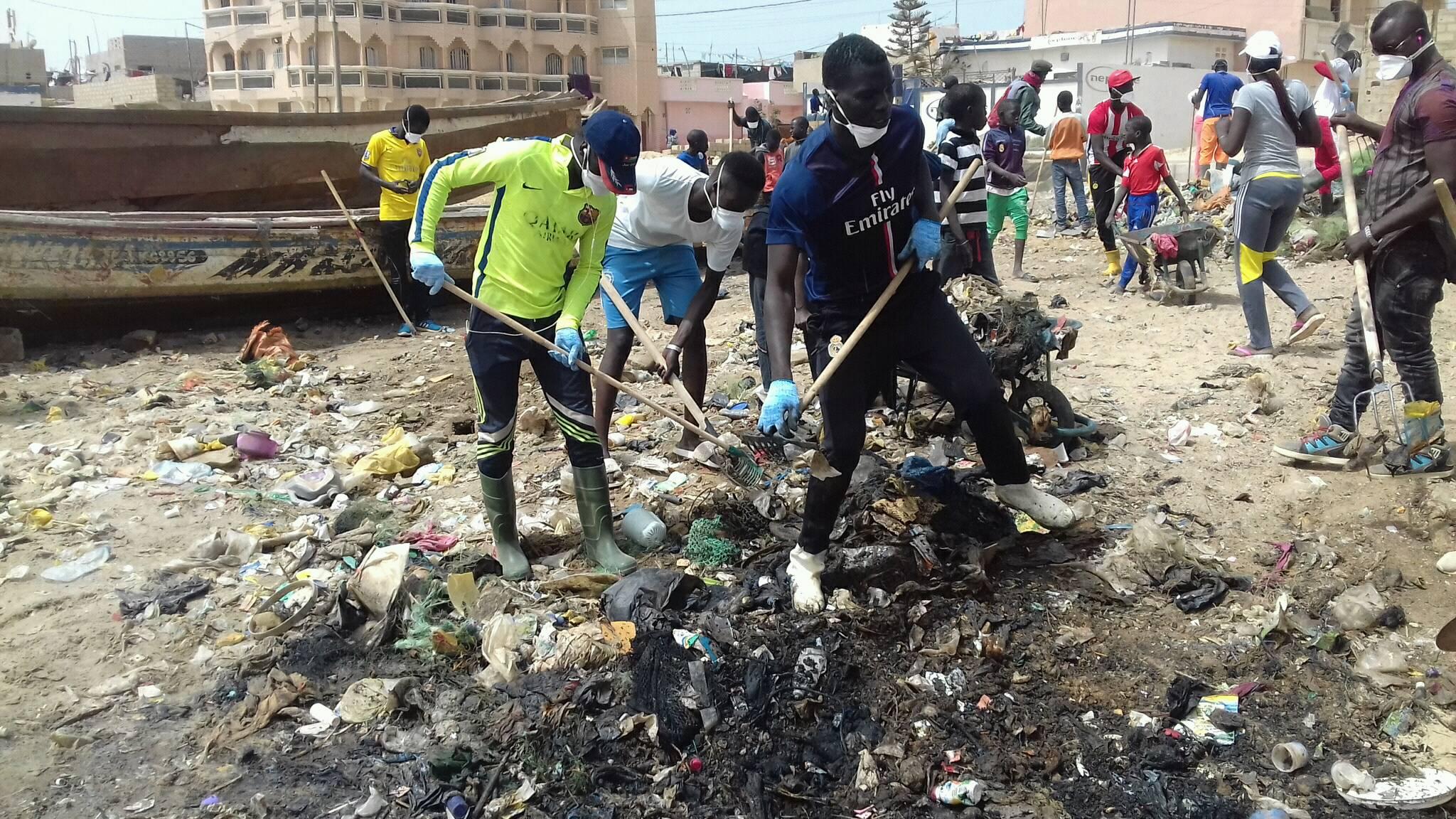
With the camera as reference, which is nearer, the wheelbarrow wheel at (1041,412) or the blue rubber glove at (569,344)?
the blue rubber glove at (569,344)

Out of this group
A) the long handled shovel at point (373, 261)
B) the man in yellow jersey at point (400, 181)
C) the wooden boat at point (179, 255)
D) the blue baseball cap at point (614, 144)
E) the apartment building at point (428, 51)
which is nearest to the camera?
the blue baseball cap at point (614, 144)

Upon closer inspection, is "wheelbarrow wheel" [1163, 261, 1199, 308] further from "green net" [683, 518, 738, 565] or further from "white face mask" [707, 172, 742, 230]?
"green net" [683, 518, 738, 565]

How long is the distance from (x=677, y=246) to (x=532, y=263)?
1374mm

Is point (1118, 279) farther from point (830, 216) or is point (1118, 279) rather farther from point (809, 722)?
point (809, 722)

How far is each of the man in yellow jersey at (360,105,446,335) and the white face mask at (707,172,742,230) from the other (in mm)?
4606

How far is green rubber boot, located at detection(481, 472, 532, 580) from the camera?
4.02 m

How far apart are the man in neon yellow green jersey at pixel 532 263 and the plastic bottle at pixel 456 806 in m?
1.32

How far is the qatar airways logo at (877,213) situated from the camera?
3414 millimetres

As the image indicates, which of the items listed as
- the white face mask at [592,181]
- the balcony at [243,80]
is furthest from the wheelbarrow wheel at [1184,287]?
the balcony at [243,80]

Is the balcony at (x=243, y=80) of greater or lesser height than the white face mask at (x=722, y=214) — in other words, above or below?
above

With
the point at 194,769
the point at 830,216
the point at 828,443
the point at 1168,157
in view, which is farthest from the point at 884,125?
the point at 1168,157

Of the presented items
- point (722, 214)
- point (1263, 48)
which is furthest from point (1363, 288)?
point (722, 214)

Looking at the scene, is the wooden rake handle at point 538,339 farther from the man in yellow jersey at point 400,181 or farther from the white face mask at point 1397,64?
the man in yellow jersey at point 400,181

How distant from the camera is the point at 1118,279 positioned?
9.05 m
